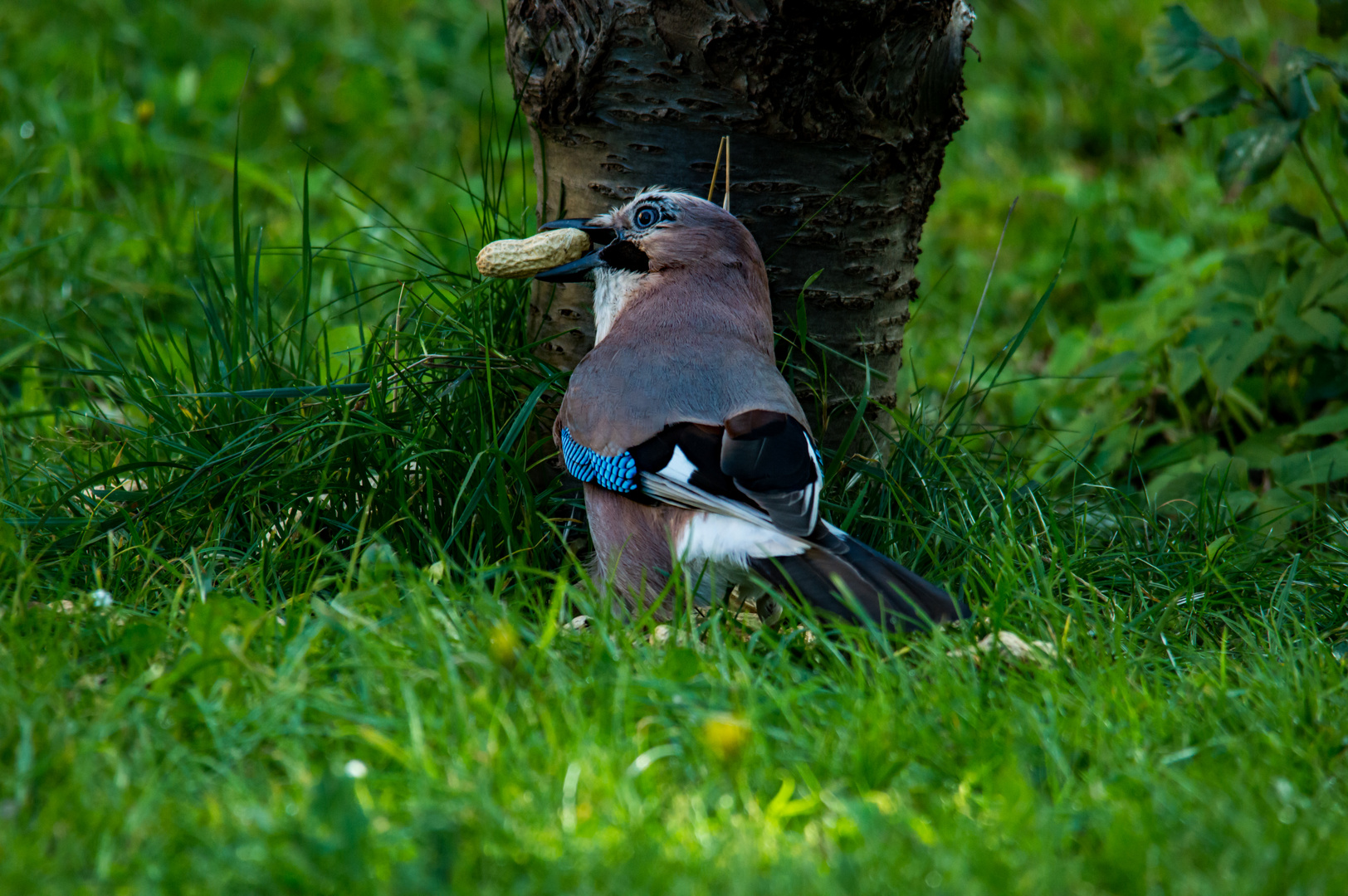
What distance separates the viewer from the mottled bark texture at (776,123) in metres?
2.77

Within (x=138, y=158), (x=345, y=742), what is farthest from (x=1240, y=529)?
(x=138, y=158)

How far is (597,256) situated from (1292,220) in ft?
6.81

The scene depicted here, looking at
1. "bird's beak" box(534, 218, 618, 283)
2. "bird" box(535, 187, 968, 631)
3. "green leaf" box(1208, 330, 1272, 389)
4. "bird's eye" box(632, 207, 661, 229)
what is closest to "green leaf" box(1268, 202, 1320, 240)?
"green leaf" box(1208, 330, 1272, 389)

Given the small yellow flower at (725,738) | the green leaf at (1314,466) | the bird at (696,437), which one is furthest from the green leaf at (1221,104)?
the small yellow flower at (725,738)

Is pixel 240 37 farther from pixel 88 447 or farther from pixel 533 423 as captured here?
pixel 533 423

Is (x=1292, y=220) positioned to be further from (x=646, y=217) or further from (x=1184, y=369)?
(x=646, y=217)

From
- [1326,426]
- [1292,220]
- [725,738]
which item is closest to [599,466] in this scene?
[725,738]

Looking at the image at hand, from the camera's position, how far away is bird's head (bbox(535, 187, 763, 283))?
2824 millimetres

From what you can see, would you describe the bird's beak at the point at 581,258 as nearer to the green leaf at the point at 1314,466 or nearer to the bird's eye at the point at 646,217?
the bird's eye at the point at 646,217

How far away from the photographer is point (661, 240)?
2.86 meters

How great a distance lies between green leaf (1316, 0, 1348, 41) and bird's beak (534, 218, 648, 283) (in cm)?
210

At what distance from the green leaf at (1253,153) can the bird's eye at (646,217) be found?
1663 mm

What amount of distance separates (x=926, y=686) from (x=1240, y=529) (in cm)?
132

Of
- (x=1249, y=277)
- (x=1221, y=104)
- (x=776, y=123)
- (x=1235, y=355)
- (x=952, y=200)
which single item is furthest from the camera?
(x=952, y=200)
